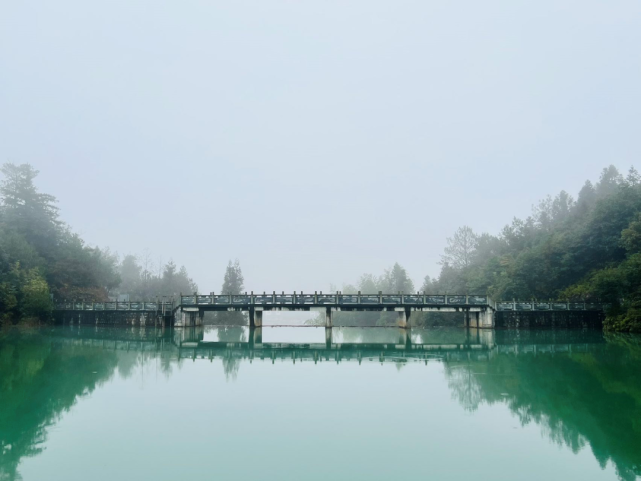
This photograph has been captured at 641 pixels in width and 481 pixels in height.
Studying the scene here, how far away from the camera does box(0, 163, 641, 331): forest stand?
121 feet

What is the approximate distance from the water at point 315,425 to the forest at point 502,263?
20.6m

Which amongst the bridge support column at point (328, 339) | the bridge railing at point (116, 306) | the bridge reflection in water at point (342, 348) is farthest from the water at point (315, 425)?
the bridge railing at point (116, 306)

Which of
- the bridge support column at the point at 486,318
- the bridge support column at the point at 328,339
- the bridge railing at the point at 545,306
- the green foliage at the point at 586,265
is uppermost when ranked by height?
the green foliage at the point at 586,265

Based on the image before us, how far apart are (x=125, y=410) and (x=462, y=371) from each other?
10.7 metres

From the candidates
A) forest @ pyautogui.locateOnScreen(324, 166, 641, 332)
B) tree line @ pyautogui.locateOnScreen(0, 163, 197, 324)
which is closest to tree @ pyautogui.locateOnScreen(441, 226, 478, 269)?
forest @ pyautogui.locateOnScreen(324, 166, 641, 332)

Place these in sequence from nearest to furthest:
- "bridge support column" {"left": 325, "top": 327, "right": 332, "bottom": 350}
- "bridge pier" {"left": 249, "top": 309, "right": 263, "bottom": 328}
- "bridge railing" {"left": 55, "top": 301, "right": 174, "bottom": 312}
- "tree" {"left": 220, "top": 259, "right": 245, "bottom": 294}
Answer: "bridge support column" {"left": 325, "top": 327, "right": 332, "bottom": 350}, "bridge pier" {"left": 249, "top": 309, "right": 263, "bottom": 328}, "bridge railing" {"left": 55, "top": 301, "right": 174, "bottom": 312}, "tree" {"left": 220, "top": 259, "right": 245, "bottom": 294}

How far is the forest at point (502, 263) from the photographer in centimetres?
3688

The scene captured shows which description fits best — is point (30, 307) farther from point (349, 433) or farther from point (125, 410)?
point (349, 433)

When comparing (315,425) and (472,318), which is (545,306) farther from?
(315,425)

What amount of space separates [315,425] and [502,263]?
42058 mm

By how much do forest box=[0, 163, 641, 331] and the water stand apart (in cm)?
2065

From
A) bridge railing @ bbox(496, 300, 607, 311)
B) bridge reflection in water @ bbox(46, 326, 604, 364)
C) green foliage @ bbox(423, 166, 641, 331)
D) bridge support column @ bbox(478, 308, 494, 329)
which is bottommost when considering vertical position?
bridge reflection in water @ bbox(46, 326, 604, 364)

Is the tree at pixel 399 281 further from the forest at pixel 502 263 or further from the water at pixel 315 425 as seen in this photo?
the water at pixel 315 425

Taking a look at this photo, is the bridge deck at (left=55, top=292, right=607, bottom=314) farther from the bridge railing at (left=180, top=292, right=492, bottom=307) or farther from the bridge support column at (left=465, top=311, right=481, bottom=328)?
the bridge support column at (left=465, top=311, right=481, bottom=328)
